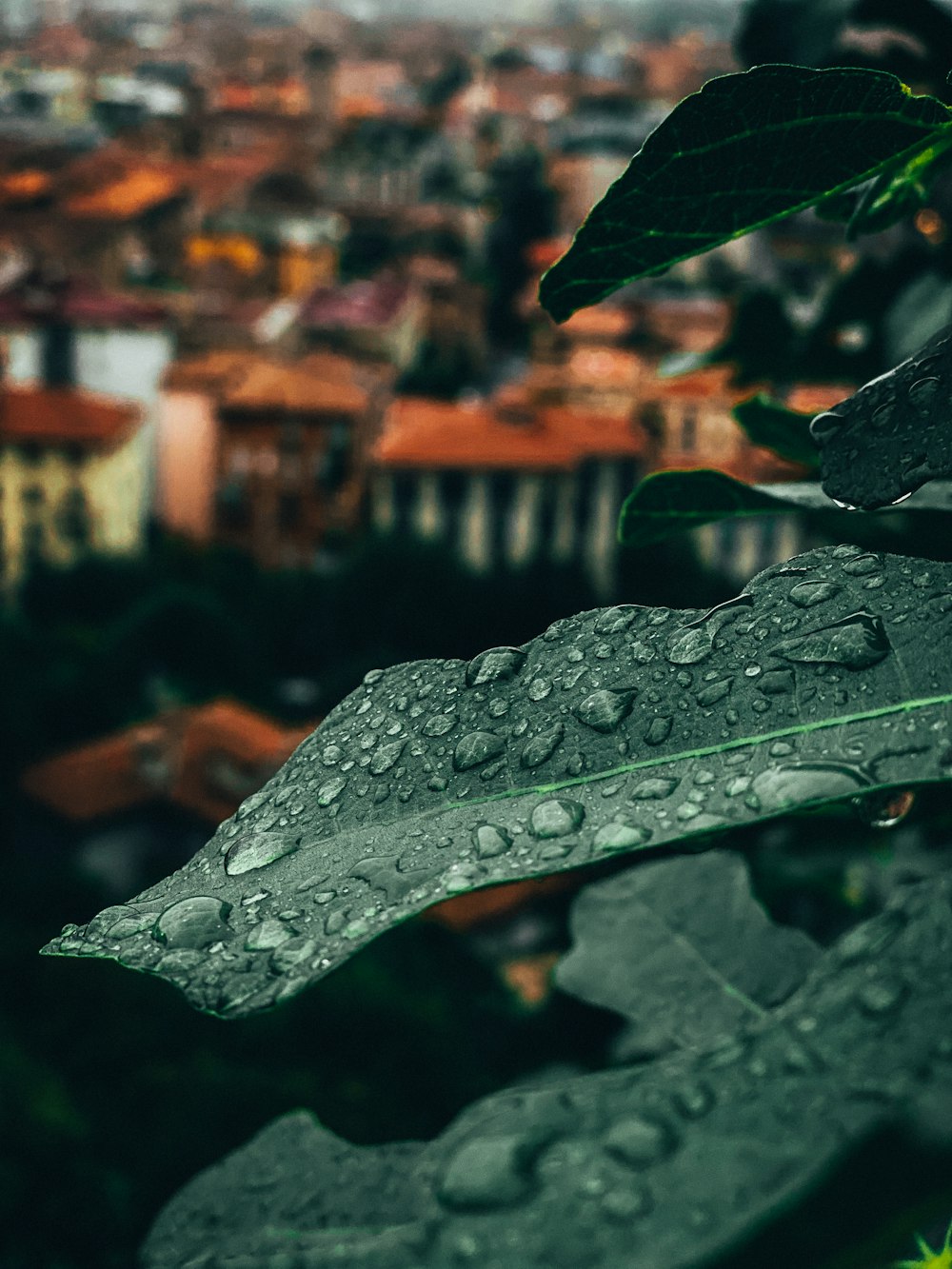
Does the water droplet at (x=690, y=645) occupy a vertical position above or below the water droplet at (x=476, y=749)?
above

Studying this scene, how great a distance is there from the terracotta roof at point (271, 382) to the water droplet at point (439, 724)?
12.8 metres

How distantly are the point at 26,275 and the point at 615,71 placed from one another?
70.0ft

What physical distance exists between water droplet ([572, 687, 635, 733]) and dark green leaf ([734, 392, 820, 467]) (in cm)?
26

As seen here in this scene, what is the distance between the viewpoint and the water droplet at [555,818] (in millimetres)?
312

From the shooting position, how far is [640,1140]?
256 millimetres

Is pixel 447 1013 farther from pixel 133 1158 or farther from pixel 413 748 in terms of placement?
pixel 413 748

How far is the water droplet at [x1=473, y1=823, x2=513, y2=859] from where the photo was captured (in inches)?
12.2

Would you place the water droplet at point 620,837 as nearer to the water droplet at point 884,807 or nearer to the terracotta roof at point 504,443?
the water droplet at point 884,807

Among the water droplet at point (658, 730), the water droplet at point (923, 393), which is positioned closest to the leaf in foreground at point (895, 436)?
the water droplet at point (923, 393)

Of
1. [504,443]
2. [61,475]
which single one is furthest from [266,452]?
[504,443]

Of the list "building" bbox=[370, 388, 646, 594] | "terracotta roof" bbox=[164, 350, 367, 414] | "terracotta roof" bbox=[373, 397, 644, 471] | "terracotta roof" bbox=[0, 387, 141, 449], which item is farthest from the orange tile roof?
"terracotta roof" bbox=[373, 397, 644, 471]

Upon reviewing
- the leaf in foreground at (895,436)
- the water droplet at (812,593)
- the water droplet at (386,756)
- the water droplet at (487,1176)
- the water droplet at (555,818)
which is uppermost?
the leaf in foreground at (895,436)

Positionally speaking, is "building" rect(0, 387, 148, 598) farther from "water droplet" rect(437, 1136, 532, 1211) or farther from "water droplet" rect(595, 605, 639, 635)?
"water droplet" rect(437, 1136, 532, 1211)

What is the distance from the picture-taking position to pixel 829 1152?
239 millimetres
